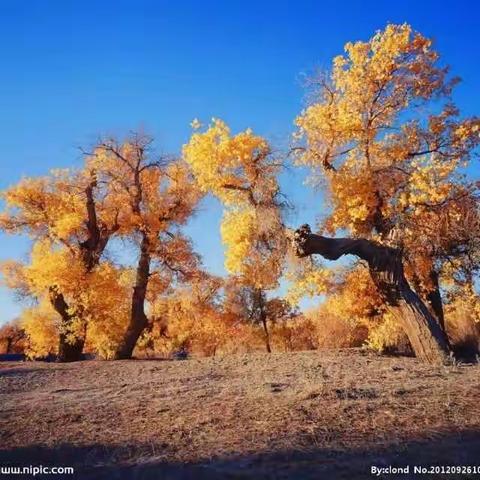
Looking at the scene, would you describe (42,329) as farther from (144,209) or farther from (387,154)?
(387,154)

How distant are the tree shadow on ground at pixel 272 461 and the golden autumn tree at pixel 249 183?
30.0 ft

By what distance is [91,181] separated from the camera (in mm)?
18578

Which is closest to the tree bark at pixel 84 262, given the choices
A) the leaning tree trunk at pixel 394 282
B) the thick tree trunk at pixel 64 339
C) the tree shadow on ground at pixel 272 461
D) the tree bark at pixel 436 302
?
the thick tree trunk at pixel 64 339

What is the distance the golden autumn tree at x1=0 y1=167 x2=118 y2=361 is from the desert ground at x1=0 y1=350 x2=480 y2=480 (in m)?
8.39

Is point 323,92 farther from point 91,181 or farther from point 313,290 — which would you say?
point 91,181

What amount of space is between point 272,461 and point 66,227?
1514 cm

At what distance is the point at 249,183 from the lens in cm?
1476

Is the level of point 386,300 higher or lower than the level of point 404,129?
lower

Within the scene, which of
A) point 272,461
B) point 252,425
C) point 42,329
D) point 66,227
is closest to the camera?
point 272,461

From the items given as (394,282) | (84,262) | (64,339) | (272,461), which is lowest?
(272,461)

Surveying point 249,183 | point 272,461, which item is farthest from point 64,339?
point 272,461

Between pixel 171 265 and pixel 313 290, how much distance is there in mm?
8074

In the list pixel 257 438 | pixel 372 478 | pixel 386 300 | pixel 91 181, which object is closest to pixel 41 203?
pixel 91 181

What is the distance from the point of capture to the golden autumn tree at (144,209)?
60.4 ft
